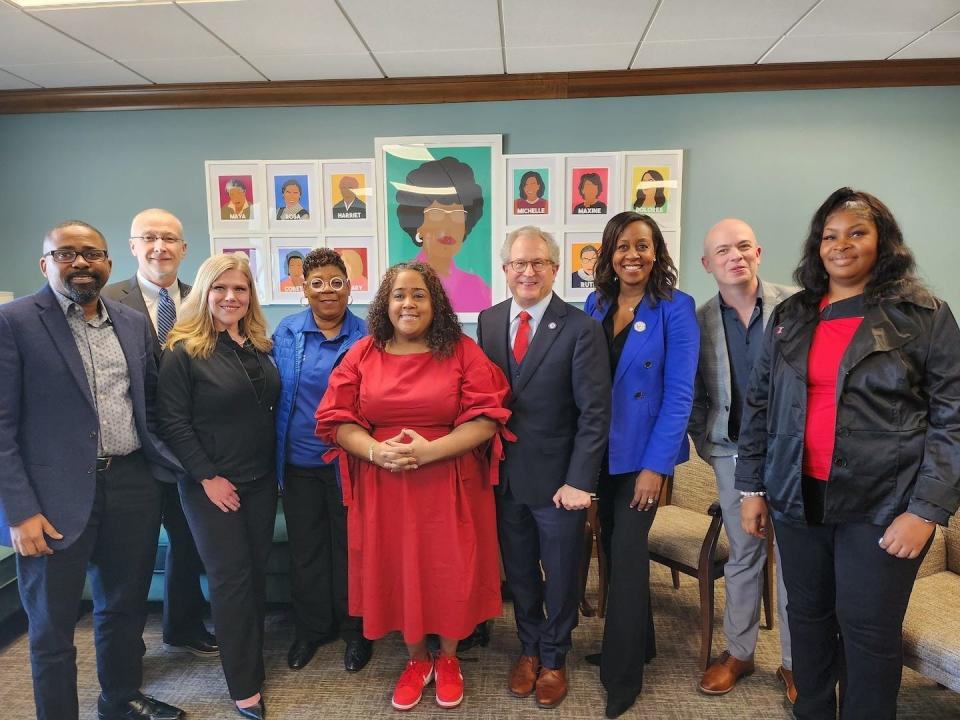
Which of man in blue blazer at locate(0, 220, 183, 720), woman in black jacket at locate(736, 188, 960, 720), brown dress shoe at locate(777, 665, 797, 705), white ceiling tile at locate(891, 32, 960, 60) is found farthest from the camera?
white ceiling tile at locate(891, 32, 960, 60)

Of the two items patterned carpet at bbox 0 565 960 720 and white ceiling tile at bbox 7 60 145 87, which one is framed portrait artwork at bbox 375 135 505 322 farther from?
patterned carpet at bbox 0 565 960 720

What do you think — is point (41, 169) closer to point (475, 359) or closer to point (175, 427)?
point (175, 427)

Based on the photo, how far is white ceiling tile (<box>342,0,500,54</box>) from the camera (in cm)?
276

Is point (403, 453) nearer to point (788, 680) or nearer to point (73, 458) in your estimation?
point (73, 458)

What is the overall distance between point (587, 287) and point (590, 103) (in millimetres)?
1206

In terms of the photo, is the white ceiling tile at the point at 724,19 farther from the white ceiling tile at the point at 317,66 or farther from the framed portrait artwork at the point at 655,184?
the white ceiling tile at the point at 317,66

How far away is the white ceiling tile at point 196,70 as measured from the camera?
134 inches

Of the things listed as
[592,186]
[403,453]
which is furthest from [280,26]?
[403,453]

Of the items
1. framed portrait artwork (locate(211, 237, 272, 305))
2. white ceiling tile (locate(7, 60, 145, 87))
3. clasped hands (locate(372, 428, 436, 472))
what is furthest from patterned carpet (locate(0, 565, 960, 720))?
white ceiling tile (locate(7, 60, 145, 87))

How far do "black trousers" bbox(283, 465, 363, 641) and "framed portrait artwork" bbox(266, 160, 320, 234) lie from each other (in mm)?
2213

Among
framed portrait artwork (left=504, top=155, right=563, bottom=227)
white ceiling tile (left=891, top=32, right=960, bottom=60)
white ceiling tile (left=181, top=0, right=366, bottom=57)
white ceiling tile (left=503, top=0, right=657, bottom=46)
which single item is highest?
white ceiling tile (left=891, top=32, right=960, bottom=60)

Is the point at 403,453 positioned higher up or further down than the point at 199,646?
higher up

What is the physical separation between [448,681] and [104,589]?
4.13 feet

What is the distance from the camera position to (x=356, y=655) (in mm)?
2330
